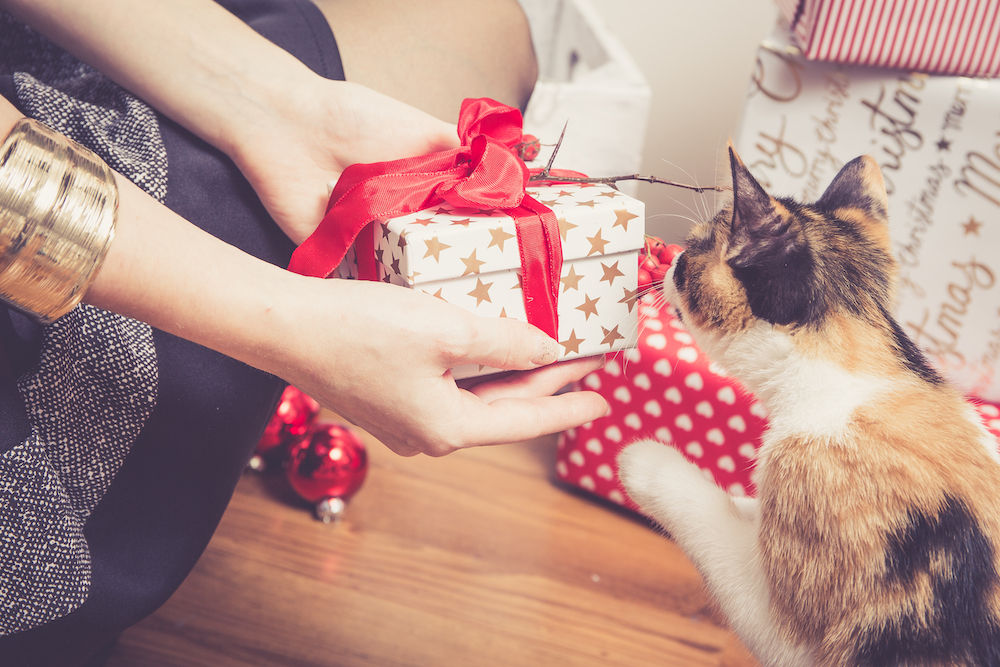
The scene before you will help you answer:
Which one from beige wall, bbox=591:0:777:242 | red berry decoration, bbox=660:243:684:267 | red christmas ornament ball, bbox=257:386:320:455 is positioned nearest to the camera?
red berry decoration, bbox=660:243:684:267

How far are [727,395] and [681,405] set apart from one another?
7 cm

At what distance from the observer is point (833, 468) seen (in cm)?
53

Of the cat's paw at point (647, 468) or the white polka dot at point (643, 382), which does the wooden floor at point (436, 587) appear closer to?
the white polka dot at point (643, 382)

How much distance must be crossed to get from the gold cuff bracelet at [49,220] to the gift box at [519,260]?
223 mm

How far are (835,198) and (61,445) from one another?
73 centimetres

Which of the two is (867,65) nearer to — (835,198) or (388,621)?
(835,198)

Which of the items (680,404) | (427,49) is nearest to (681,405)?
(680,404)

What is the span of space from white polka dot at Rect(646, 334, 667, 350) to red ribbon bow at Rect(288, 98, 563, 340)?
14.1 inches

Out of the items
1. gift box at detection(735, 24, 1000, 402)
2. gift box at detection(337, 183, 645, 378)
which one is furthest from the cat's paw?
gift box at detection(735, 24, 1000, 402)

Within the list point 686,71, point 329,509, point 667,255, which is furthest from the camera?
point 686,71

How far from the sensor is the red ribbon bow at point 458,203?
0.59 m

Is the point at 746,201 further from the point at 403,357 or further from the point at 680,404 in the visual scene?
the point at 680,404

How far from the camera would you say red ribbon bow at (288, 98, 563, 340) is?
59cm

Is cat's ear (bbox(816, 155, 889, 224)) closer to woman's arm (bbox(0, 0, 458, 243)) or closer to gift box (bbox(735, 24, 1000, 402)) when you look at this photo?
gift box (bbox(735, 24, 1000, 402))
